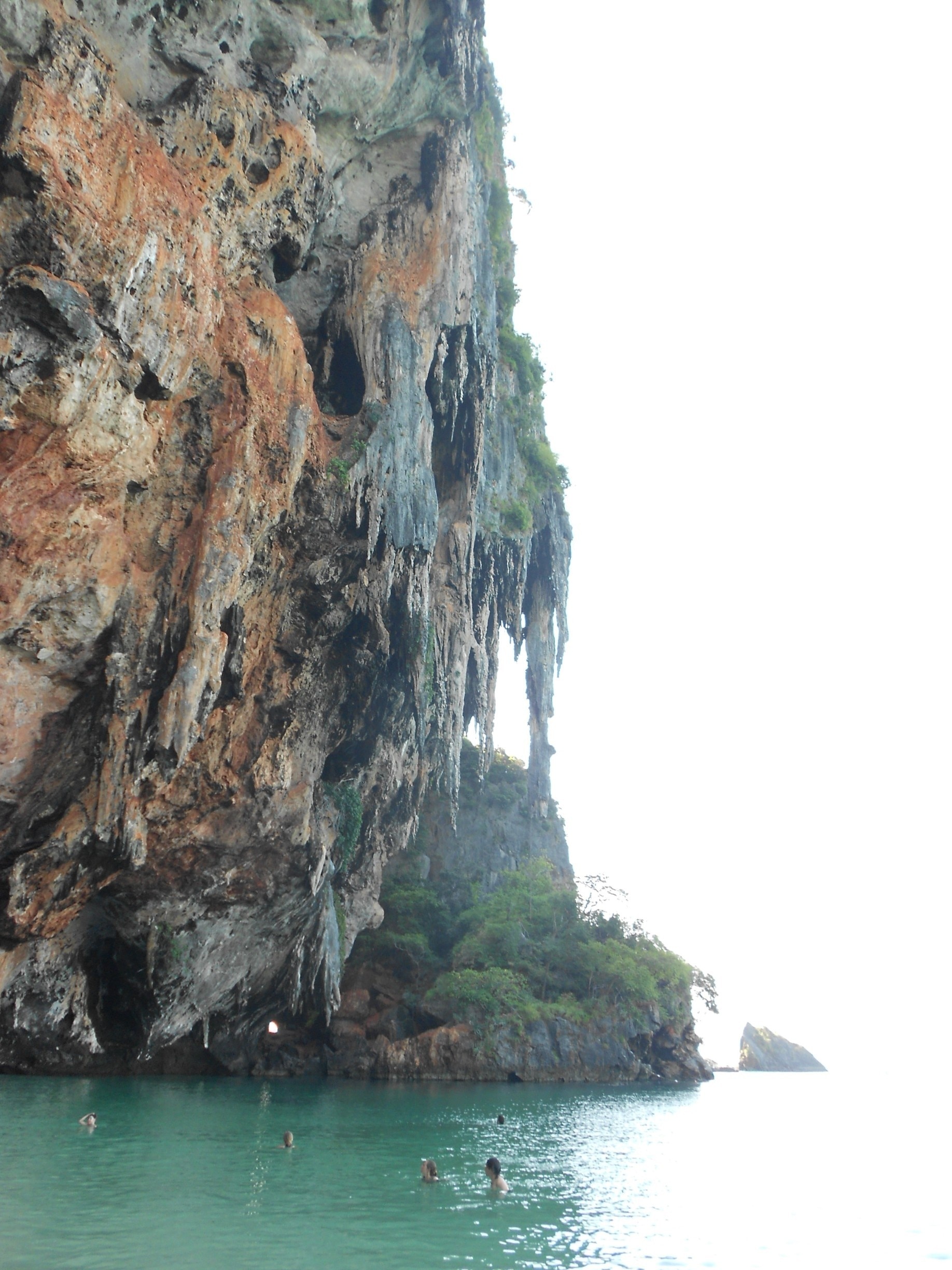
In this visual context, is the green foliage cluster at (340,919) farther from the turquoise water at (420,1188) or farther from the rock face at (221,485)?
the turquoise water at (420,1188)

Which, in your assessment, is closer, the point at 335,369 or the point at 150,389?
the point at 150,389

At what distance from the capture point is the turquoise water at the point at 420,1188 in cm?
866

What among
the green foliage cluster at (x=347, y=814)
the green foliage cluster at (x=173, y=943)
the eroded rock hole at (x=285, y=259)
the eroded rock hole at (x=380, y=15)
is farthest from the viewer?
the green foliage cluster at (x=347, y=814)

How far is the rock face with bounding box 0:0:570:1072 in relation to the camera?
479 inches

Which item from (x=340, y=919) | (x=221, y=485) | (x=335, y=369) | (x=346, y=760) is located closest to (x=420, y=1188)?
(x=346, y=760)

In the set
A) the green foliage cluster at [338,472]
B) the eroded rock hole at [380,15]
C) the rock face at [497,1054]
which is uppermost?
the eroded rock hole at [380,15]

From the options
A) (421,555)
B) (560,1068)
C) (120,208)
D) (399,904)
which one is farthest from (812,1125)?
(120,208)

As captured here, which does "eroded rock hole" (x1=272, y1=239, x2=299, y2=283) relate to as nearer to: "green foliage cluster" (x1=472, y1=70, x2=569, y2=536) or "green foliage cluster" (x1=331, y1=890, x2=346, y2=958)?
"green foliage cluster" (x1=472, y1=70, x2=569, y2=536)

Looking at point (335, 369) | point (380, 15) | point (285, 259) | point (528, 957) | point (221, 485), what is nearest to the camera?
point (221, 485)

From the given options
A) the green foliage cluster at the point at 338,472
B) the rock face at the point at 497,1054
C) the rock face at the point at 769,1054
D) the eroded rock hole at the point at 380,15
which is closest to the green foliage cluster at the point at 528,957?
the rock face at the point at 497,1054

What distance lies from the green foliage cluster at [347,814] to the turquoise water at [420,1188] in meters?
6.70

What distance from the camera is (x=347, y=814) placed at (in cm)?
2278

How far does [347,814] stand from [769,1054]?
76841mm

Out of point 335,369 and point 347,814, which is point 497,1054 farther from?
point 335,369
